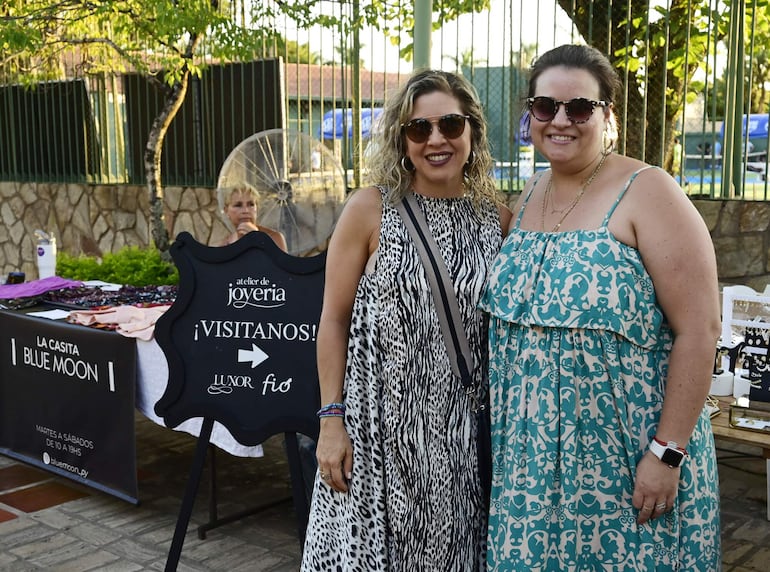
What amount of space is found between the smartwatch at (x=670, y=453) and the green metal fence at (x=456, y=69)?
266 cm

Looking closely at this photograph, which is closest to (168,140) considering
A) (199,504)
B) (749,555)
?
(199,504)

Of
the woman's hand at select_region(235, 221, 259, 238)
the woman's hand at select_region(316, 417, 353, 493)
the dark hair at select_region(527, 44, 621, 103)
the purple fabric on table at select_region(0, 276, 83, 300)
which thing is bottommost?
the woman's hand at select_region(316, 417, 353, 493)

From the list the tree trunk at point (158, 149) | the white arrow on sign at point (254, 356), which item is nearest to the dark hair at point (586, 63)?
the white arrow on sign at point (254, 356)

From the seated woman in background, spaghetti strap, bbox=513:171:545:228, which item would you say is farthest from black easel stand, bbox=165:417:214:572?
the seated woman in background

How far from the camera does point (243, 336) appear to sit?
3.46m

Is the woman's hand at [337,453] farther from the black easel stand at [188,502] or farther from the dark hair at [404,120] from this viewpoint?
the black easel stand at [188,502]

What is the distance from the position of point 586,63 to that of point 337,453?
122 cm

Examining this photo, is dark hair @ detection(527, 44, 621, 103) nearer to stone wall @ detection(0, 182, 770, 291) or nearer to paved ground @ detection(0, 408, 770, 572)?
paved ground @ detection(0, 408, 770, 572)

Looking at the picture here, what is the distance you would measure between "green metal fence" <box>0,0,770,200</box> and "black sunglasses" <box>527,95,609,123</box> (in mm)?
2214

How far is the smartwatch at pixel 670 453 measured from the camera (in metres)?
2.07

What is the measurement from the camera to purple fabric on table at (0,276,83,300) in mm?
5129

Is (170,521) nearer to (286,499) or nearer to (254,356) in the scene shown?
(286,499)

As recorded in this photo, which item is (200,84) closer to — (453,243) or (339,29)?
(339,29)

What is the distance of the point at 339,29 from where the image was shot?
815 centimetres
